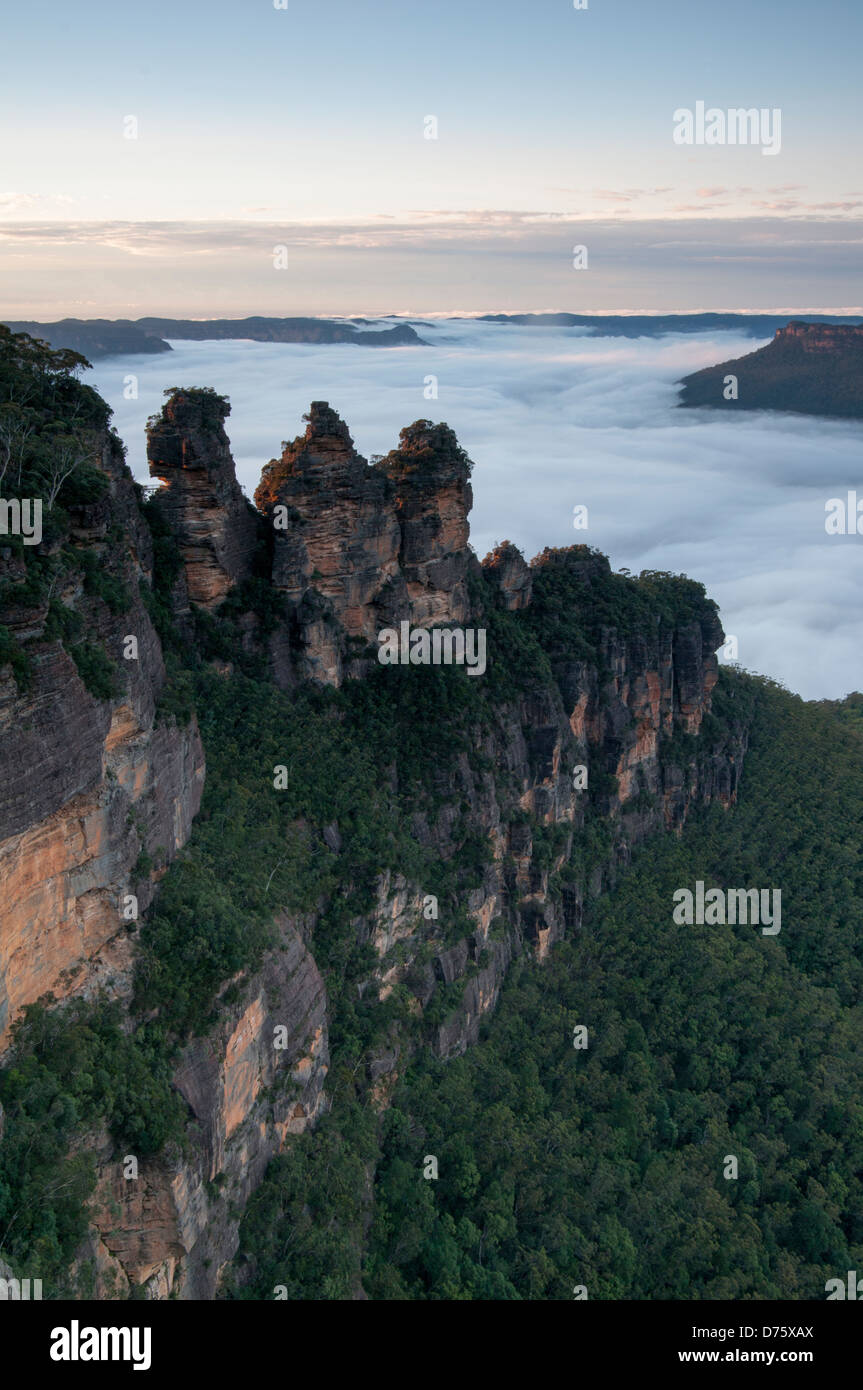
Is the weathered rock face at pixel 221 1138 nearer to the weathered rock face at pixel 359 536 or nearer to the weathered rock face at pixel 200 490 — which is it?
the weathered rock face at pixel 200 490

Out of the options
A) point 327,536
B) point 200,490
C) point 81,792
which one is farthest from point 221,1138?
point 327,536

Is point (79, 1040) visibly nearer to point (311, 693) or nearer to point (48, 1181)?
point (48, 1181)

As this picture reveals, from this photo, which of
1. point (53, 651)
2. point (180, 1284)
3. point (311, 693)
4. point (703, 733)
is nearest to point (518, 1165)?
point (180, 1284)

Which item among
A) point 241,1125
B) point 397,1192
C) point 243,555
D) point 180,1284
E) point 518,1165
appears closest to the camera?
point 180,1284

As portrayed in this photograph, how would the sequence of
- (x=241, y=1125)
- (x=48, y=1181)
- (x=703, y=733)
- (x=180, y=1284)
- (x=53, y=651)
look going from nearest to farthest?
(x=48, y=1181)
(x=53, y=651)
(x=180, y=1284)
(x=241, y=1125)
(x=703, y=733)

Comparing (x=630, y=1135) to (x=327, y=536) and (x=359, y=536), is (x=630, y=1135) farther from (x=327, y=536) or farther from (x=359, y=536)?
(x=327, y=536)

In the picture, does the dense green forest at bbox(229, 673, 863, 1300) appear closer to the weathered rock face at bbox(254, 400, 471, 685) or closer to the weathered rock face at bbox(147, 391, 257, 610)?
the weathered rock face at bbox(254, 400, 471, 685)

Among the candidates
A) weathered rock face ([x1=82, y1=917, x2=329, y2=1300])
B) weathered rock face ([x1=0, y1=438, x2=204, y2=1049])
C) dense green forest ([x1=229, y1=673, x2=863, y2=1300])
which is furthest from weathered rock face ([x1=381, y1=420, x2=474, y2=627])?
weathered rock face ([x1=82, y1=917, x2=329, y2=1300])
